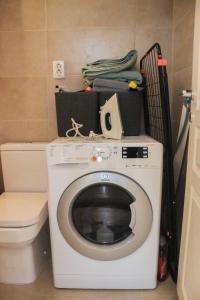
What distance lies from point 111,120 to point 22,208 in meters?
0.75

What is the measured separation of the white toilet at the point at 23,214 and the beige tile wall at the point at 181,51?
0.98 metres

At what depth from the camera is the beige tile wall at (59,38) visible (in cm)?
183

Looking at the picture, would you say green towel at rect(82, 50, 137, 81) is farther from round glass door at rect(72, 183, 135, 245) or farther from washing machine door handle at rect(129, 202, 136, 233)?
washing machine door handle at rect(129, 202, 136, 233)

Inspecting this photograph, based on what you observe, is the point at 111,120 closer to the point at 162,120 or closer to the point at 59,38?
the point at 162,120

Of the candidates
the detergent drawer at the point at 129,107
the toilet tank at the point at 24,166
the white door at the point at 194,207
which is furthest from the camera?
the toilet tank at the point at 24,166

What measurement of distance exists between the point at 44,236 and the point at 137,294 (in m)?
0.73

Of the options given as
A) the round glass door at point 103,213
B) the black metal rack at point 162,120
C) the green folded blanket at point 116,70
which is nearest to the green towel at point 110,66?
the green folded blanket at point 116,70

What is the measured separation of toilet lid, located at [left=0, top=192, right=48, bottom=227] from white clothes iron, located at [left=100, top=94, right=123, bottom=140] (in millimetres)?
596

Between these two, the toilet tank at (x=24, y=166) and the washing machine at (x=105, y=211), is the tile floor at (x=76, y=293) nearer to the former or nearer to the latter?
the washing machine at (x=105, y=211)

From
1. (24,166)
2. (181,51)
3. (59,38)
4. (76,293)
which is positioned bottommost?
(76,293)

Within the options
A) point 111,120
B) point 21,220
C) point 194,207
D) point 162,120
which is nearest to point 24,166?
point 21,220

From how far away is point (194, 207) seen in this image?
1135 mm

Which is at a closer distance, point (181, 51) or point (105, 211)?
point (105, 211)

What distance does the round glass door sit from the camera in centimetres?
137
